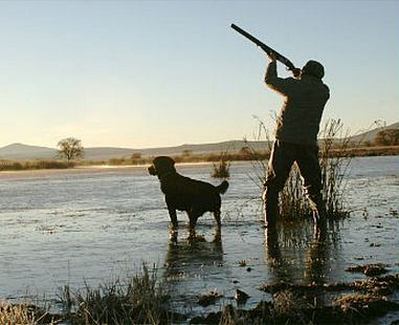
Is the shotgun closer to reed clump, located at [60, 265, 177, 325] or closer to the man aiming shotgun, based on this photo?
the man aiming shotgun

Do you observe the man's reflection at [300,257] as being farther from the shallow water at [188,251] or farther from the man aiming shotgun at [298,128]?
the man aiming shotgun at [298,128]

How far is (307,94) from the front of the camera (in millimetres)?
9312

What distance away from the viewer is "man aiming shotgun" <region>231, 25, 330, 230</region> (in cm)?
929

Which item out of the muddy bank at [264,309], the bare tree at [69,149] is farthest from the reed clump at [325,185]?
the bare tree at [69,149]

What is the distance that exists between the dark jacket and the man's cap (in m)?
0.05

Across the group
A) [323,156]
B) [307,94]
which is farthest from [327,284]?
[323,156]

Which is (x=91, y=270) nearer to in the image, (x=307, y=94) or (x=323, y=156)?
(x=307, y=94)

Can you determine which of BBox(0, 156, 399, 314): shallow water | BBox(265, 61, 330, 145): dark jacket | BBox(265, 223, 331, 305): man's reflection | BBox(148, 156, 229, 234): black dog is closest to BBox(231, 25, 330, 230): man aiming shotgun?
BBox(265, 61, 330, 145): dark jacket

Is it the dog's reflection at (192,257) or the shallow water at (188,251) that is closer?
the shallow water at (188,251)

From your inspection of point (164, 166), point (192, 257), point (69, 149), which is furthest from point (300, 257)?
point (69, 149)

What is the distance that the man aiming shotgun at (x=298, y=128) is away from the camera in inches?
366

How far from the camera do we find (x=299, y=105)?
9.33 m

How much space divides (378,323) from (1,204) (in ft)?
55.7

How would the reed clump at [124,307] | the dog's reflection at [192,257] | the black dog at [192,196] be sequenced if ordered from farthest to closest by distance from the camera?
the black dog at [192,196] < the dog's reflection at [192,257] < the reed clump at [124,307]
